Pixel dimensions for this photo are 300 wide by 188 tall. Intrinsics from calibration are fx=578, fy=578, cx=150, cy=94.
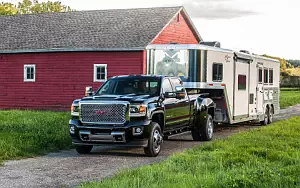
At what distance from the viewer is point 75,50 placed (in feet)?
109

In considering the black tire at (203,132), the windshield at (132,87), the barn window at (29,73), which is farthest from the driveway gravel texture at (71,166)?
the barn window at (29,73)

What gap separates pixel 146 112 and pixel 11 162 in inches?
123

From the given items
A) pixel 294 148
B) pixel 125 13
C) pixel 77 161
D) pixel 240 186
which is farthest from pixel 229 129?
pixel 125 13

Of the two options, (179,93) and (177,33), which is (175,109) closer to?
(179,93)

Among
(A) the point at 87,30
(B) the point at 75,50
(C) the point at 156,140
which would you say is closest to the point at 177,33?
(A) the point at 87,30

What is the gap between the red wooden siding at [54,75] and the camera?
3244cm

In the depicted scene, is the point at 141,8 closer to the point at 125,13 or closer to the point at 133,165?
the point at 125,13

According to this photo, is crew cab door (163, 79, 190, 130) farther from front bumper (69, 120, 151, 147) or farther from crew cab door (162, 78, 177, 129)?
front bumper (69, 120, 151, 147)

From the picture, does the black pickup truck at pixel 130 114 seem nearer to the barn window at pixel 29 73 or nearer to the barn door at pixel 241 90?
the barn door at pixel 241 90

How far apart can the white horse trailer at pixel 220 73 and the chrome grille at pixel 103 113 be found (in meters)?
5.17

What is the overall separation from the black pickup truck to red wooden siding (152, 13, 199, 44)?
17.9 meters

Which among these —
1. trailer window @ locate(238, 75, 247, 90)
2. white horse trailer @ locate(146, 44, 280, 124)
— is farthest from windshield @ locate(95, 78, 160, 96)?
trailer window @ locate(238, 75, 247, 90)

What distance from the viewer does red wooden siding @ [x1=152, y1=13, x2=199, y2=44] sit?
1332 inches

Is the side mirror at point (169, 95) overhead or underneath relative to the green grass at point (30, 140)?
overhead
